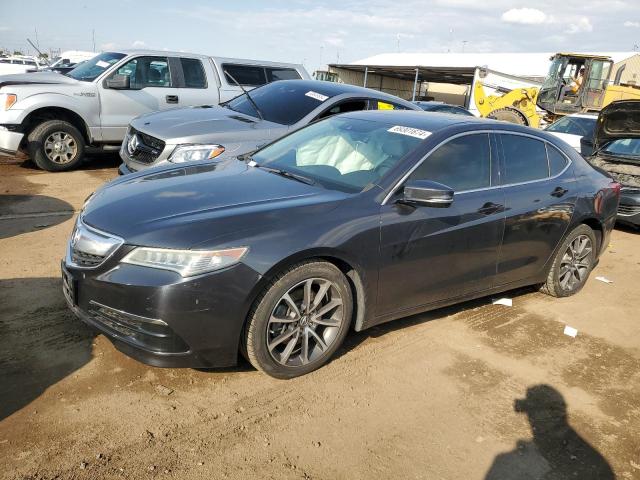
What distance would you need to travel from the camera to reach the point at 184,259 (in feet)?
9.21

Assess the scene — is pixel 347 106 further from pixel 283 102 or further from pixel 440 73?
pixel 440 73

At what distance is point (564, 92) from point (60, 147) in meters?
18.1

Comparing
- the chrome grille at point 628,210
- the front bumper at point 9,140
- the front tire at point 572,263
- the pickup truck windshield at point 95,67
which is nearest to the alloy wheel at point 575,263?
the front tire at point 572,263

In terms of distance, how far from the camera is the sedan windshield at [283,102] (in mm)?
6711

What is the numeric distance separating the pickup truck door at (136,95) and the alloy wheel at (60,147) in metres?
0.50

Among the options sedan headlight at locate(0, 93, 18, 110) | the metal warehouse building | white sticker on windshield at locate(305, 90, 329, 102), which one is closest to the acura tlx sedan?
white sticker on windshield at locate(305, 90, 329, 102)

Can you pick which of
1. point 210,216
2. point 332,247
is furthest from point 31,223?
point 332,247

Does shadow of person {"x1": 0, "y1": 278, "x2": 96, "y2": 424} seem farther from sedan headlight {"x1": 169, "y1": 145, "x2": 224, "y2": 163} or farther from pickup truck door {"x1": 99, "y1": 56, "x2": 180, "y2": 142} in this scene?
pickup truck door {"x1": 99, "y1": 56, "x2": 180, "y2": 142}

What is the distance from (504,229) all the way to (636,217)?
497 centimetres

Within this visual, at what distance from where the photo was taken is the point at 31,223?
5.81 meters

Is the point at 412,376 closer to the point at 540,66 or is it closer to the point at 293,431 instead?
the point at 293,431

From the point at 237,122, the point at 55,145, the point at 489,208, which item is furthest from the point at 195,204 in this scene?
the point at 55,145

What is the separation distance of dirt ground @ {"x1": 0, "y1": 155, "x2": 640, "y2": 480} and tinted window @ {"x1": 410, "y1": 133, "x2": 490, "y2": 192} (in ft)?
3.90

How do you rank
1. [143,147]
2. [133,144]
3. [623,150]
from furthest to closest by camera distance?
[623,150] < [133,144] < [143,147]
